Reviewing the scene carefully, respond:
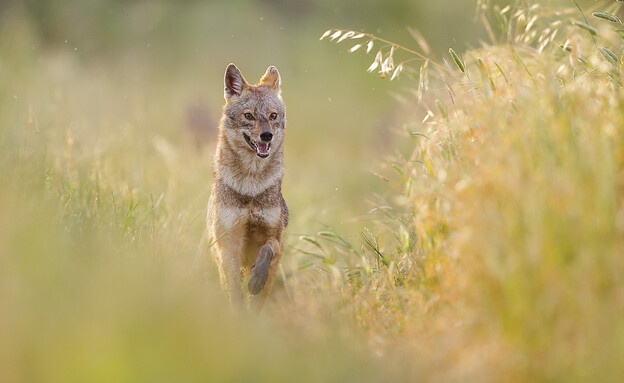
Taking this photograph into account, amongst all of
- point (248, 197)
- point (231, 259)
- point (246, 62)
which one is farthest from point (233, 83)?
point (246, 62)

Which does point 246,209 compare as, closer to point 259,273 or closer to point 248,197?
point 248,197

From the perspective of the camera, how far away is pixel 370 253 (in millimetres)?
5348

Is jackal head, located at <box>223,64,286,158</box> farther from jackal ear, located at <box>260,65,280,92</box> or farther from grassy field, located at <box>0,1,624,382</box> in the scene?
grassy field, located at <box>0,1,624,382</box>

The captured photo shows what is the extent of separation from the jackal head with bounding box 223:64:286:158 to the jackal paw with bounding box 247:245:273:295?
84 centimetres

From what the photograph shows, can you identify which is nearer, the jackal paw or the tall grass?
the tall grass

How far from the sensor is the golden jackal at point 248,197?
5.71 m

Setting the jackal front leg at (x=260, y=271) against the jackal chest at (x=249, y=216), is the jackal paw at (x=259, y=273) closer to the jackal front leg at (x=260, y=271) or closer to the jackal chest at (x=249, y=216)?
the jackal front leg at (x=260, y=271)

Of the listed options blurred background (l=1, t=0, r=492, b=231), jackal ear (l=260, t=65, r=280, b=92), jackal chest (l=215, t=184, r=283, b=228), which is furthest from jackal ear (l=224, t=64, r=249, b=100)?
blurred background (l=1, t=0, r=492, b=231)

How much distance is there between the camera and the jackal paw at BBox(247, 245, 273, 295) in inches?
218

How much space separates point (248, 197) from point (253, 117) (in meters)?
0.74

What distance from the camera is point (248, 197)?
584cm

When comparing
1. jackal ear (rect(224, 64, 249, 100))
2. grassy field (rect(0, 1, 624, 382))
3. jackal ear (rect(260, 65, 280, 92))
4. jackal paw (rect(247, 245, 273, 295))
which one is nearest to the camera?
grassy field (rect(0, 1, 624, 382))

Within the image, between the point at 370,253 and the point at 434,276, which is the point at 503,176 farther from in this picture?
the point at 370,253

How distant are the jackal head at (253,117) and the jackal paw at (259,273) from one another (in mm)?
842
